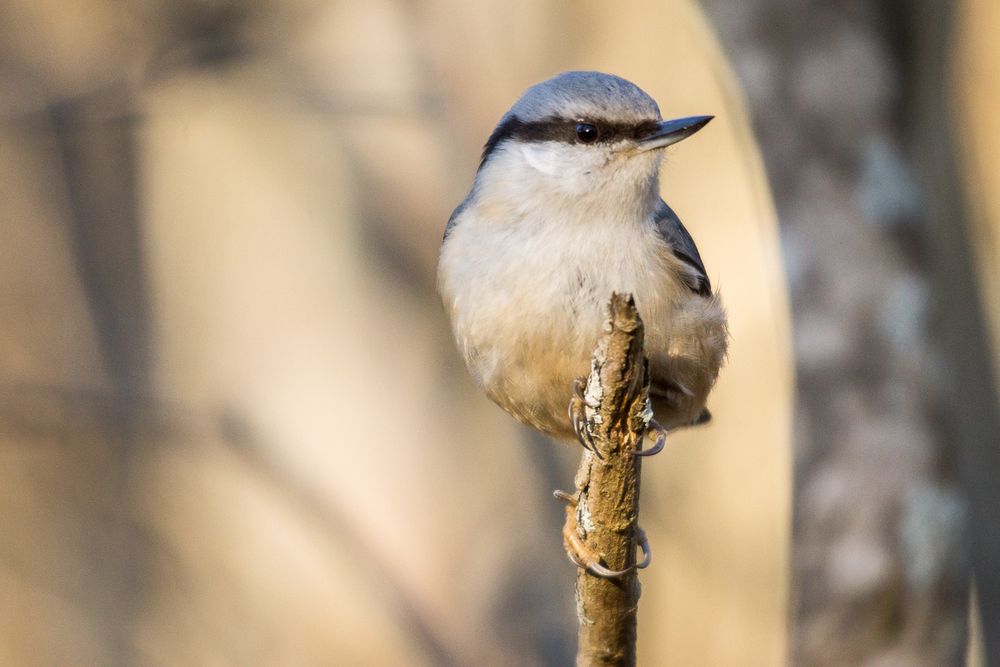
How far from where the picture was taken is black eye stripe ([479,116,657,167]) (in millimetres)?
2139

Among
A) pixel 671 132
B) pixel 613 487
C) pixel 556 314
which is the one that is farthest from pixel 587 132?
pixel 613 487

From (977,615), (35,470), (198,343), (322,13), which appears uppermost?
(322,13)

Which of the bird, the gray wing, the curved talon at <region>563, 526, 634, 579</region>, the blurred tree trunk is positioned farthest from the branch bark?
the blurred tree trunk

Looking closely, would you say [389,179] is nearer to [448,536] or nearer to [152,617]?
[448,536]

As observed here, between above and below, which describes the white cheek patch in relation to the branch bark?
above

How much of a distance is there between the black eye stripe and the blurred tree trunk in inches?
48.4

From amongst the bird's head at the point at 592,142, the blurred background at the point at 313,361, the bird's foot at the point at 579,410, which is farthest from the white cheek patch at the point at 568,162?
the blurred background at the point at 313,361

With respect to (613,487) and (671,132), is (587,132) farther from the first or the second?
(613,487)

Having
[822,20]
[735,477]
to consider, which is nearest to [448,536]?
[735,477]

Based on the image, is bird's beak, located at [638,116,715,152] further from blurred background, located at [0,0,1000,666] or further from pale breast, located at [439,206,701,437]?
blurred background, located at [0,0,1000,666]

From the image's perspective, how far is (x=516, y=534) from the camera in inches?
199

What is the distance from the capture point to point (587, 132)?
2.17m

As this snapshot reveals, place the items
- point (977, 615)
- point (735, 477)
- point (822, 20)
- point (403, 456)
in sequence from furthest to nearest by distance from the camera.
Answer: point (403, 456)
point (735, 477)
point (977, 615)
point (822, 20)

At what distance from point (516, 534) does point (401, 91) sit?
7.36 feet
